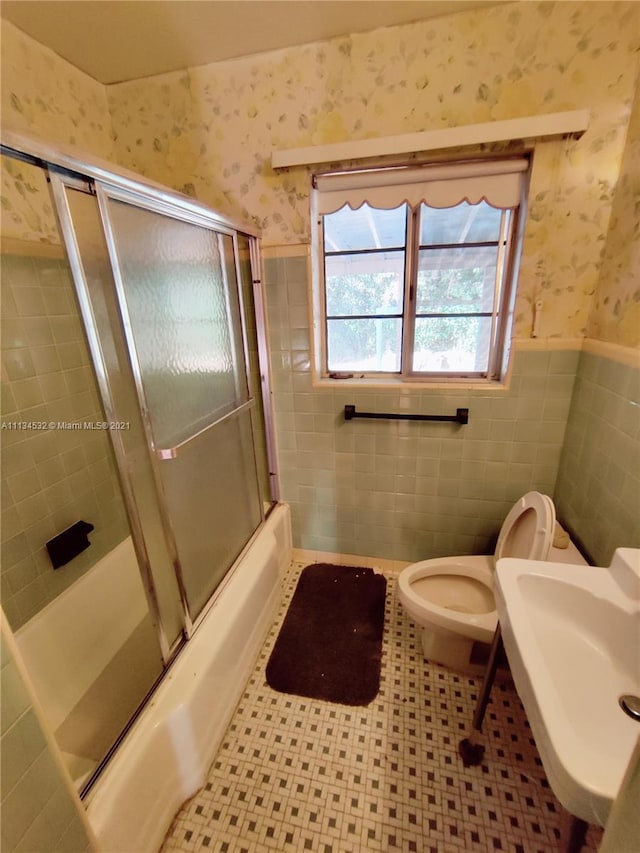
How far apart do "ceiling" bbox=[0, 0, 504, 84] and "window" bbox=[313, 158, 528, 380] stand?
0.44 metres

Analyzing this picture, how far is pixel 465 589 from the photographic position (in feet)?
5.12

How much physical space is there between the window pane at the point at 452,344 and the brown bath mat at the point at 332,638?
1.18m

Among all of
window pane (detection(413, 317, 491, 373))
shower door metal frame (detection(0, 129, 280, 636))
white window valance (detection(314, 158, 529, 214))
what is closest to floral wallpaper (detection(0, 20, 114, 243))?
shower door metal frame (detection(0, 129, 280, 636))

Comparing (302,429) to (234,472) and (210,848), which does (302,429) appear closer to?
(234,472)

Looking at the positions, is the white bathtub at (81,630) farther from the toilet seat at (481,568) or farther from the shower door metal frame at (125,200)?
the toilet seat at (481,568)

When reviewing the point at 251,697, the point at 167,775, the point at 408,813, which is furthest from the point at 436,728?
the point at 167,775

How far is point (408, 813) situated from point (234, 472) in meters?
1.27

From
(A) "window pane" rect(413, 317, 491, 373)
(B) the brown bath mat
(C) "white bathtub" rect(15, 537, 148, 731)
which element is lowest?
(B) the brown bath mat

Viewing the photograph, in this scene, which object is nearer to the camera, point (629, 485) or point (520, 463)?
point (629, 485)

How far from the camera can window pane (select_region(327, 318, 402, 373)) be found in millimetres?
1768

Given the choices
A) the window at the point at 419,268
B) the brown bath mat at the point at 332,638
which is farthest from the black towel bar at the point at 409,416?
the brown bath mat at the point at 332,638

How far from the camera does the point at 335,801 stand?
1100 millimetres

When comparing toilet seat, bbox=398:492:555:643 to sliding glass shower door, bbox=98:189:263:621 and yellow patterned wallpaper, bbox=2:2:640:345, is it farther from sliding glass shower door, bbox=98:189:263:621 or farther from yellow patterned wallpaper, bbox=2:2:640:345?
sliding glass shower door, bbox=98:189:263:621

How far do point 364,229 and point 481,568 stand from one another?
163 centimetres
